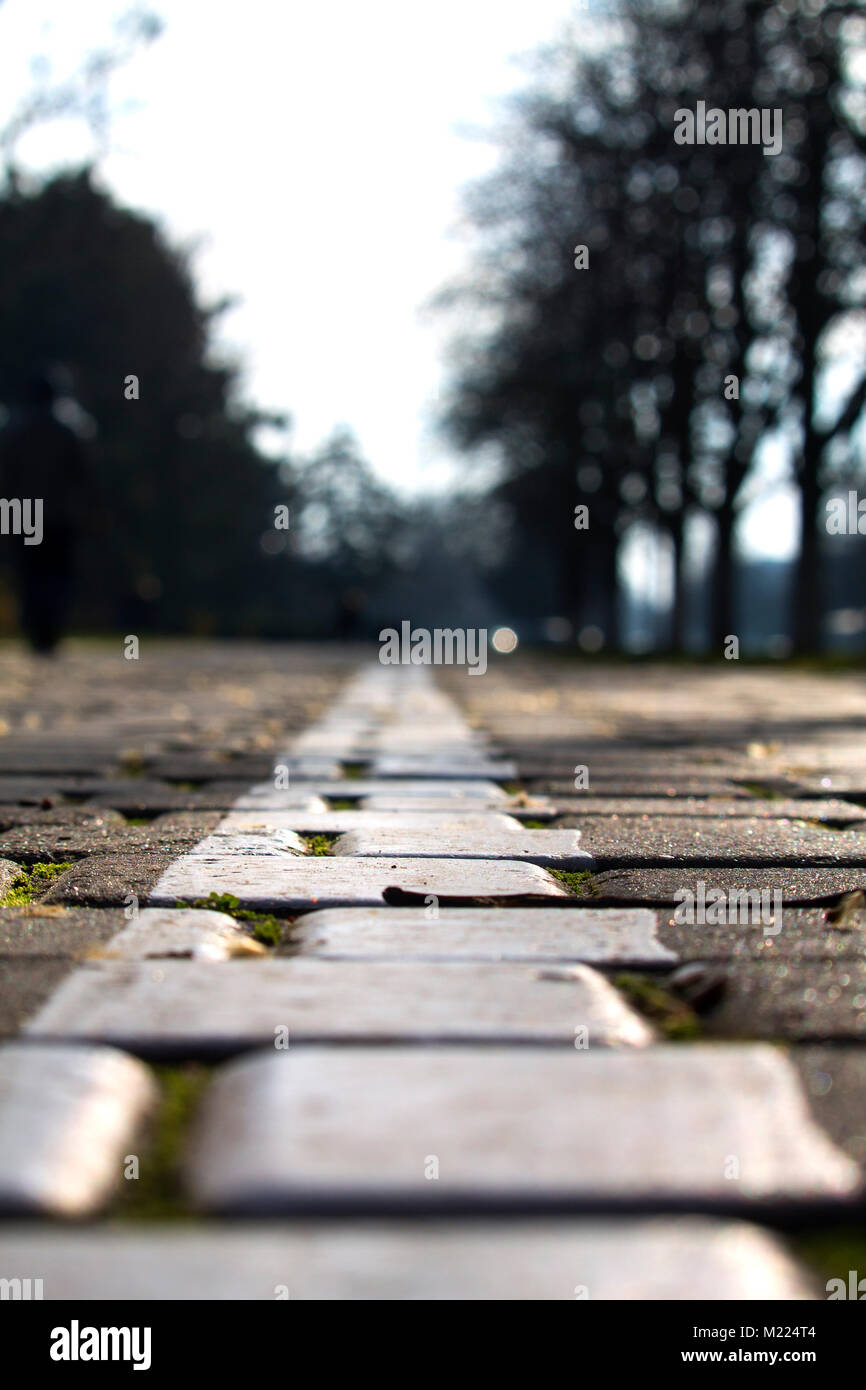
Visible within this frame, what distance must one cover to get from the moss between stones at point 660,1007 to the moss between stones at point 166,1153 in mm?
593

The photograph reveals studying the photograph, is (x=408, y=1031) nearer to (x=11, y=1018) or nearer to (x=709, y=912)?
(x=11, y=1018)

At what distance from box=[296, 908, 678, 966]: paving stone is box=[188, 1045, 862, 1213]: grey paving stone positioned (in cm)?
57

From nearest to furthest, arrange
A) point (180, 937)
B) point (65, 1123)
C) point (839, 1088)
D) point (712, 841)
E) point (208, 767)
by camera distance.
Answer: point (65, 1123)
point (839, 1088)
point (180, 937)
point (712, 841)
point (208, 767)

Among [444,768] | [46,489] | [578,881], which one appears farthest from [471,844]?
[46,489]

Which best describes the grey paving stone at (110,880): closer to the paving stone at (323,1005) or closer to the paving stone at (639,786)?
the paving stone at (323,1005)

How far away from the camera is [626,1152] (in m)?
1.47

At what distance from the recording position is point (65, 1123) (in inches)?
59.3

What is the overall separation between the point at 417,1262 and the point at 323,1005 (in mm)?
820

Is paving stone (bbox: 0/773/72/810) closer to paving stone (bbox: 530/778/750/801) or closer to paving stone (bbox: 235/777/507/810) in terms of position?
paving stone (bbox: 235/777/507/810)

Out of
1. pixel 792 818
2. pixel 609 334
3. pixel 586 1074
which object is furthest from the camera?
pixel 609 334

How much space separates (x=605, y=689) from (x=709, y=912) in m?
12.5

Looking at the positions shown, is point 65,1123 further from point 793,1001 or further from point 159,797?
point 159,797

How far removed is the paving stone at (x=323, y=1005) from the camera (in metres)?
1.88
